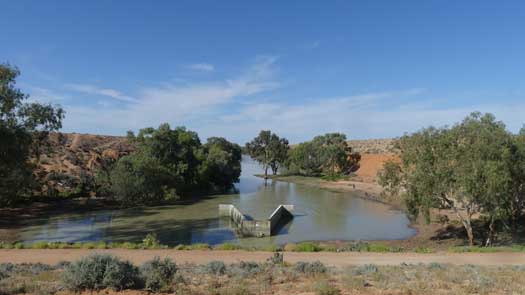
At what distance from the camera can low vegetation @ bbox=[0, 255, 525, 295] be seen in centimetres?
859

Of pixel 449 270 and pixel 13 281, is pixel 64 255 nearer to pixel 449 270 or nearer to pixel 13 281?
pixel 13 281

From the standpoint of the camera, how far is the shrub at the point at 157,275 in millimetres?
8773

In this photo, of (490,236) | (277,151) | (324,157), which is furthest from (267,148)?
(490,236)

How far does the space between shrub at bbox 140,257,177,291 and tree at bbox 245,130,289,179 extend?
7498cm

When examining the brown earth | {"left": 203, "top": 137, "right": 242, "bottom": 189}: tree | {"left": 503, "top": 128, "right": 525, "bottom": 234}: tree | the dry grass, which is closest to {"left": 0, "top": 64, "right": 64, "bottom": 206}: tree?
the brown earth

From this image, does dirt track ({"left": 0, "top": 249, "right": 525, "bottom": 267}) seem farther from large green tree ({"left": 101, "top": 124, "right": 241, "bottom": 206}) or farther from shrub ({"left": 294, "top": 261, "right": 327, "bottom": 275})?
large green tree ({"left": 101, "top": 124, "right": 241, "bottom": 206})

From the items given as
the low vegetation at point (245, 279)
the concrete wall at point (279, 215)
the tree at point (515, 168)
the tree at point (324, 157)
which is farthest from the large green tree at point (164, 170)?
the tree at point (515, 168)

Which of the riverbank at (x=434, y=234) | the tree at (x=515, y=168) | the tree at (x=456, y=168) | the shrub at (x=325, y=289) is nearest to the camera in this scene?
the shrub at (x=325, y=289)

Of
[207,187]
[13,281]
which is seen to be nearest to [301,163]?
[207,187]

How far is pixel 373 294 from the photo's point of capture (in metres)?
8.70

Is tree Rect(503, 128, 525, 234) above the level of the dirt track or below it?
above

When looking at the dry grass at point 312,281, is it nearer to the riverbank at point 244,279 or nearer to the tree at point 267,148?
the riverbank at point 244,279

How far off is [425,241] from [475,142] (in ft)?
26.4

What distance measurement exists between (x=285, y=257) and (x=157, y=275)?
7.23 metres
